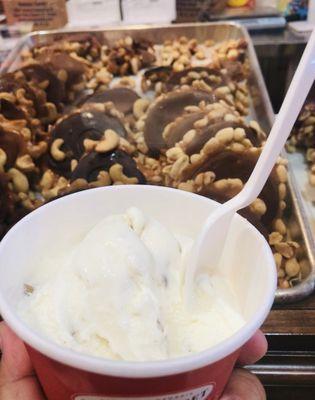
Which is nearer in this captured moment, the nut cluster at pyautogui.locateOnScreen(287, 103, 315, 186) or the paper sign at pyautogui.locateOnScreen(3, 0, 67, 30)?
the nut cluster at pyautogui.locateOnScreen(287, 103, 315, 186)

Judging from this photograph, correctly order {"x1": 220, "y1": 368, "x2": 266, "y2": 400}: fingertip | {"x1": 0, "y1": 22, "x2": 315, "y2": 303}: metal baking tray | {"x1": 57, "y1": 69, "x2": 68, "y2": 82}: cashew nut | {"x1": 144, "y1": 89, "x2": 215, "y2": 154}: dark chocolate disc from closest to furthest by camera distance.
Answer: {"x1": 220, "y1": 368, "x2": 266, "y2": 400}: fingertip < {"x1": 0, "y1": 22, "x2": 315, "y2": 303}: metal baking tray < {"x1": 144, "y1": 89, "x2": 215, "y2": 154}: dark chocolate disc < {"x1": 57, "y1": 69, "x2": 68, "y2": 82}: cashew nut

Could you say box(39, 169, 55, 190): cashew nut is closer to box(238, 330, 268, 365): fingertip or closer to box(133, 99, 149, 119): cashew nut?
box(133, 99, 149, 119): cashew nut

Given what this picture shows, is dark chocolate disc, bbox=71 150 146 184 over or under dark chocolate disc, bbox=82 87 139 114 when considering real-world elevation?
over

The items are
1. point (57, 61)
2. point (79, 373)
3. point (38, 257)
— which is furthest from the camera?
point (57, 61)

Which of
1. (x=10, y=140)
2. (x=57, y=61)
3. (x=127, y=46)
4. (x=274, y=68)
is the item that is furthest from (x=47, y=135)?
(x=274, y=68)

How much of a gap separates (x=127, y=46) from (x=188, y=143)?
2.99ft

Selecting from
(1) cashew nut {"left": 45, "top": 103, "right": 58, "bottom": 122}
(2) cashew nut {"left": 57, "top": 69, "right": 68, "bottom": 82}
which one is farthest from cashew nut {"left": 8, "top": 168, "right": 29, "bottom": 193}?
(2) cashew nut {"left": 57, "top": 69, "right": 68, "bottom": 82}

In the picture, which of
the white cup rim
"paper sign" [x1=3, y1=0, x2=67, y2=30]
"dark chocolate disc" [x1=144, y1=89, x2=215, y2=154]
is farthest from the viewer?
"paper sign" [x1=3, y1=0, x2=67, y2=30]

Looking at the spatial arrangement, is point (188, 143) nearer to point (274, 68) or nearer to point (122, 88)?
point (122, 88)

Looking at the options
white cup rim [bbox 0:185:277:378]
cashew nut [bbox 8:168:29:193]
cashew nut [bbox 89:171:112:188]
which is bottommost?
cashew nut [bbox 8:168:29:193]

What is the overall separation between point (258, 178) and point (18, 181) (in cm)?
76

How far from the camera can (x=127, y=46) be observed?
1.90 metres

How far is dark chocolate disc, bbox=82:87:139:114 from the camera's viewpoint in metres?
1.46

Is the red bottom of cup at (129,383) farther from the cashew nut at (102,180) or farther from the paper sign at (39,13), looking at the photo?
the paper sign at (39,13)
